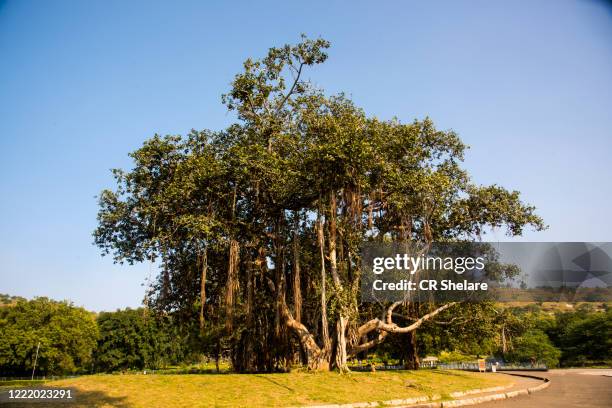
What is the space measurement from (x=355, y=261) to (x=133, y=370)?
5682 cm

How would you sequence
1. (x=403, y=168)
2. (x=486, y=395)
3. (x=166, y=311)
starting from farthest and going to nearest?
(x=166, y=311)
(x=403, y=168)
(x=486, y=395)

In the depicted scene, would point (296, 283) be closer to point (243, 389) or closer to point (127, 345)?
point (243, 389)

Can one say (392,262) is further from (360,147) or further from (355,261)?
(360,147)

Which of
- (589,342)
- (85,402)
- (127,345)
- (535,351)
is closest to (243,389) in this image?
(85,402)

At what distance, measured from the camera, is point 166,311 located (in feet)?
97.8

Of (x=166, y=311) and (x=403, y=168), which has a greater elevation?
(x=403, y=168)

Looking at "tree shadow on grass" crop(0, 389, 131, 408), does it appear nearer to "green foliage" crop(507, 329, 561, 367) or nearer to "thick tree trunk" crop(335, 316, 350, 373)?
"thick tree trunk" crop(335, 316, 350, 373)

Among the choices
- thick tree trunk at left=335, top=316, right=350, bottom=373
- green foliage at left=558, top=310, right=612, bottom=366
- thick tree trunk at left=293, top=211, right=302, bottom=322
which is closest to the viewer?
thick tree trunk at left=293, top=211, right=302, bottom=322

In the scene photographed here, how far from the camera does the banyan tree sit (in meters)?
21.6

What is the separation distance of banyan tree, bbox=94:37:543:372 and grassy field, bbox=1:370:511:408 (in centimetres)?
326

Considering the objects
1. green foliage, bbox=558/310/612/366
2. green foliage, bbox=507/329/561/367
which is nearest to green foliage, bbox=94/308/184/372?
green foliage, bbox=507/329/561/367

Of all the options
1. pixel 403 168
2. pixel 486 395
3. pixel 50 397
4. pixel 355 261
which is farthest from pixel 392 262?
pixel 50 397

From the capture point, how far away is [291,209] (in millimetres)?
23859

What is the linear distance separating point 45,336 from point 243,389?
56674mm
